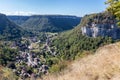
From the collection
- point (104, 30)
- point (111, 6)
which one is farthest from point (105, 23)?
point (111, 6)

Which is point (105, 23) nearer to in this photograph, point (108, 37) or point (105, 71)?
point (108, 37)

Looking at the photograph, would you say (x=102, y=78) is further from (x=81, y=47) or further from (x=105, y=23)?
(x=105, y=23)

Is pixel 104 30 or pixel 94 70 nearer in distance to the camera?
pixel 94 70

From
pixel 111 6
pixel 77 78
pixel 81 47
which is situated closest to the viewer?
pixel 77 78

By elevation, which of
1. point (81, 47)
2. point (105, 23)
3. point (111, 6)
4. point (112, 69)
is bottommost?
point (81, 47)

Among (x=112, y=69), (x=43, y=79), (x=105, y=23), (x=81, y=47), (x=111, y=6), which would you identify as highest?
(x=111, y=6)

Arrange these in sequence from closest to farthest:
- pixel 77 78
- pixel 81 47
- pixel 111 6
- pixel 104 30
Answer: pixel 77 78, pixel 111 6, pixel 81 47, pixel 104 30

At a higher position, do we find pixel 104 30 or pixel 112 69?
pixel 112 69

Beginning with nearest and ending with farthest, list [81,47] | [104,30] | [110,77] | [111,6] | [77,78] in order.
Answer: [110,77] < [77,78] < [111,6] < [81,47] < [104,30]

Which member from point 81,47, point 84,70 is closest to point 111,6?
point 84,70
